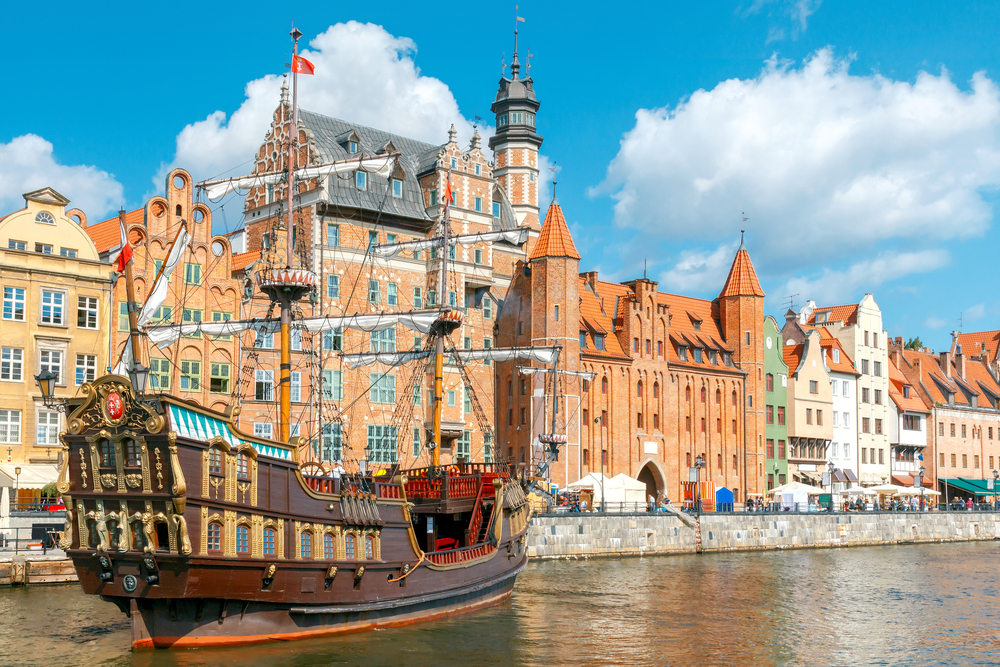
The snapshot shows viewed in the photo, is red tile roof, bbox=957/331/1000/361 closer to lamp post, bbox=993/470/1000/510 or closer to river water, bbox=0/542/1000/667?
lamp post, bbox=993/470/1000/510

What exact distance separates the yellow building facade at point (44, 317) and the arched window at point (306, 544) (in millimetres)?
24954

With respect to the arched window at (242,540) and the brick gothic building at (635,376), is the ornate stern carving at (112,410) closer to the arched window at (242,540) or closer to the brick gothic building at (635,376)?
the arched window at (242,540)

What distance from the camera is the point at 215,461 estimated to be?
86.5 ft

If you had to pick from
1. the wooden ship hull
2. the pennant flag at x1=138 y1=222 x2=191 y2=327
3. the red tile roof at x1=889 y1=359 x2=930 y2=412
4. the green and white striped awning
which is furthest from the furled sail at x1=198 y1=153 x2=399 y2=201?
the red tile roof at x1=889 y1=359 x2=930 y2=412

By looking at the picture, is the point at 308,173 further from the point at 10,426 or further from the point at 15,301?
the point at 10,426

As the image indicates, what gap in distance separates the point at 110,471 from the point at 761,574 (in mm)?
32551

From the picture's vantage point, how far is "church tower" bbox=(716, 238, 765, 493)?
8238cm

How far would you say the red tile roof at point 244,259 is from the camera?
61.7 m

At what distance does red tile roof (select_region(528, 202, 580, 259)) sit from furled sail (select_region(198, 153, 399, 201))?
26.4 meters

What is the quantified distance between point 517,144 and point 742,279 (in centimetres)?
2596

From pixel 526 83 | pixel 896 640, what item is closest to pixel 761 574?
pixel 896 640

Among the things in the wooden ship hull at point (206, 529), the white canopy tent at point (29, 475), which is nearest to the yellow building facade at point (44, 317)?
the white canopy tent at point (29, 475)

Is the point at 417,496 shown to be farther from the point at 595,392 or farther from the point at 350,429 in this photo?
the point at 595,392

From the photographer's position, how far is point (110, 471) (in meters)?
26.4
